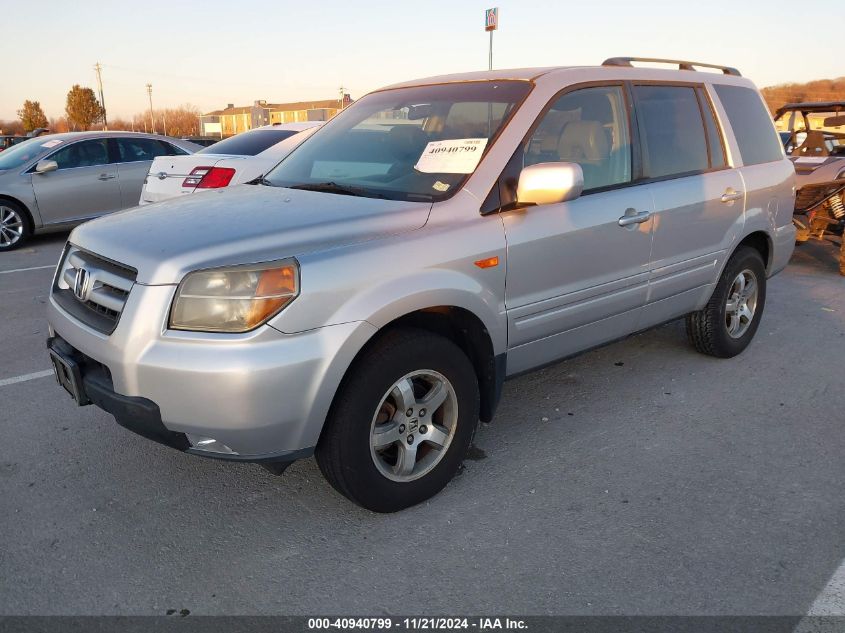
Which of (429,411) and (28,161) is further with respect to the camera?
(28,161)

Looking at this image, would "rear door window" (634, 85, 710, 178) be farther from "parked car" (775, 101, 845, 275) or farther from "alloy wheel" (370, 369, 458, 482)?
"parked car" (775, 101, 845, 275)

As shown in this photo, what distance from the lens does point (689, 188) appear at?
13.4 ft

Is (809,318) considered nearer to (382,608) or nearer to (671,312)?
(671,312)

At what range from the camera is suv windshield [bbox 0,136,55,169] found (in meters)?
9.33

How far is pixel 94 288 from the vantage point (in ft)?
9.17

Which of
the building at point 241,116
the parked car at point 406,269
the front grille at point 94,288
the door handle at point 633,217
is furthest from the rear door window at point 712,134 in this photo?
the building at point 241,116

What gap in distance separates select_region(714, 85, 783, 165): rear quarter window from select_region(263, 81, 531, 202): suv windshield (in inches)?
74.7

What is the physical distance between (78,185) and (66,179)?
0.53 ft

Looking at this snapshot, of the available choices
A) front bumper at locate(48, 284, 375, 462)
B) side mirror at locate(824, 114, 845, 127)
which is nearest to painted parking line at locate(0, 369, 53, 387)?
front bumper at locate(48, 284, 375, 462)

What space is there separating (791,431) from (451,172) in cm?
227

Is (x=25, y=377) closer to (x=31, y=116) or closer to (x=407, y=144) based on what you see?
(x=407, y=144)

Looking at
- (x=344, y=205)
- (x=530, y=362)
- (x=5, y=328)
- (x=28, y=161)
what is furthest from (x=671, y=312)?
(x=28, y=161)

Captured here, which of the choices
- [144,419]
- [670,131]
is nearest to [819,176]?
[670,131]

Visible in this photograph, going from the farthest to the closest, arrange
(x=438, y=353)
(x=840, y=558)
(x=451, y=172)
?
(x=451, y=172), (x=438, y=353), (x=840, y=558)
